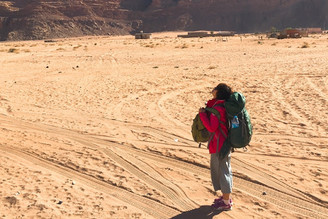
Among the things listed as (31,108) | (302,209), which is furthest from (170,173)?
(31,108)

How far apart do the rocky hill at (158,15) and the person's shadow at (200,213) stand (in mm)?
94367

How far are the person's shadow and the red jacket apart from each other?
2.96ft

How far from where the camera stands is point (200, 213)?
5.09 m

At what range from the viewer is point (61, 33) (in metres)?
93.1

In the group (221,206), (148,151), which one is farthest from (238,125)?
(148,151)

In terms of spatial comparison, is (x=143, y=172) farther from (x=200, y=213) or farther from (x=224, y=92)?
(x=224, y=92)

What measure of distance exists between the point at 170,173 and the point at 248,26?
348 feet

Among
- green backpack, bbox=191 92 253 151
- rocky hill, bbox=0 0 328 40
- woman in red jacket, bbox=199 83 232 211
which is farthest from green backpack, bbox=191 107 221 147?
rocky hill, bbox=0 0 328 40

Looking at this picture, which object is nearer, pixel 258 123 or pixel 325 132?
pixel 325 132

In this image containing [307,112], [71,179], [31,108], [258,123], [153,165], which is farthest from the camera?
[31,108]

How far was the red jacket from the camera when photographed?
4.60 meters

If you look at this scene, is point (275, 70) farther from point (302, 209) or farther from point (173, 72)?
point (302, 209)

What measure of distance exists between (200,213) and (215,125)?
1323mm

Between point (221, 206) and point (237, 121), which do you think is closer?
point (237, 121)
